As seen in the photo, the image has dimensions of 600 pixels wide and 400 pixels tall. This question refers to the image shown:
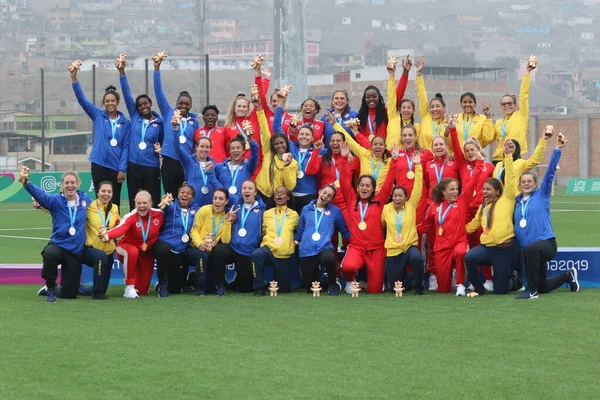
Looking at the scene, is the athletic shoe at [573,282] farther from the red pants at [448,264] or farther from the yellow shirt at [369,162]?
the yellow shirt at [369,162]

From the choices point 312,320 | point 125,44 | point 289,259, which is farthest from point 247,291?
point 125,44

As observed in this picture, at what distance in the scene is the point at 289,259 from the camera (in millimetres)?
11156

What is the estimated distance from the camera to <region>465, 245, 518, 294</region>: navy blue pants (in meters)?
10.6

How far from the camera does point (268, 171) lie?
11570mm

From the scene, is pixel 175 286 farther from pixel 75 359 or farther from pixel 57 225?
pixel 75 359

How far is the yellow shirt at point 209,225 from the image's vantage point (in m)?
11.1

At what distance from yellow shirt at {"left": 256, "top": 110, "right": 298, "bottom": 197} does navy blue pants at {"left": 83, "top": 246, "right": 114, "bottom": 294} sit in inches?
71.9

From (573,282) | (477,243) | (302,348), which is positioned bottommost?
(302,348)

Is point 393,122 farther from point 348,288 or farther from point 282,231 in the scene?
point 348,288

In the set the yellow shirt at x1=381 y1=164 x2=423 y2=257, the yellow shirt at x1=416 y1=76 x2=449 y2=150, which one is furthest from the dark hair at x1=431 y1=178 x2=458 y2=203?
the yellow shirt at x1=416 y1=76 x2=449 y2=150

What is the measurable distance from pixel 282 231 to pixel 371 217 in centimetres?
88

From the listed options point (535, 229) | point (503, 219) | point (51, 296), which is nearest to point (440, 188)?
point (503, 219)

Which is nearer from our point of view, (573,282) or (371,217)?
(573,282)

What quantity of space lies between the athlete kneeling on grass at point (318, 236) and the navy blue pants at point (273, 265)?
16 centimetres
